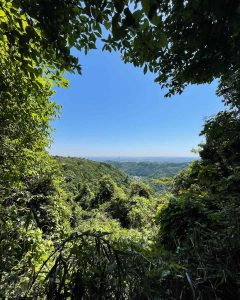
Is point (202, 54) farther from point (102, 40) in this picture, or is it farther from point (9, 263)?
point (9, 263)

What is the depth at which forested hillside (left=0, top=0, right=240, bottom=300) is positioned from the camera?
1573mm

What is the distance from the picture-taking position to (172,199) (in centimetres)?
501

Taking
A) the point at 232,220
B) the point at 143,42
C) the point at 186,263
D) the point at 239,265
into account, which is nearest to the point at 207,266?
the point at 186,263

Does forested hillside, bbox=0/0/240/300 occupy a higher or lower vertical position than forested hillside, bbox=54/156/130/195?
higher

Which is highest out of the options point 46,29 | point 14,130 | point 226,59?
point 226,59

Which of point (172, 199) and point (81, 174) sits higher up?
point (172, 199)

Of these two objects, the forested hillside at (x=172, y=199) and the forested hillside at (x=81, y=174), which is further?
the forested hillside at (x=81, y=174)

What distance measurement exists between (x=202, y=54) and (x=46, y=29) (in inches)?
119

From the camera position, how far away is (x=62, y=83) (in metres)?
4.43

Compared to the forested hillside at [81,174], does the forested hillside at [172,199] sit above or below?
above

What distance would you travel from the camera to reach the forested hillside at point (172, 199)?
5.16 ft

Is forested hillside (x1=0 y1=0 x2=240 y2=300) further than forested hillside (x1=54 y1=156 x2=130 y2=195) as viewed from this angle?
No

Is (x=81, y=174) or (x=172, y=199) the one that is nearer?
(x=172, y=199)

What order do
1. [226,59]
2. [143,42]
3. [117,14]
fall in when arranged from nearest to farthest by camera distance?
[117,14] < [143,42] < [226,59]
